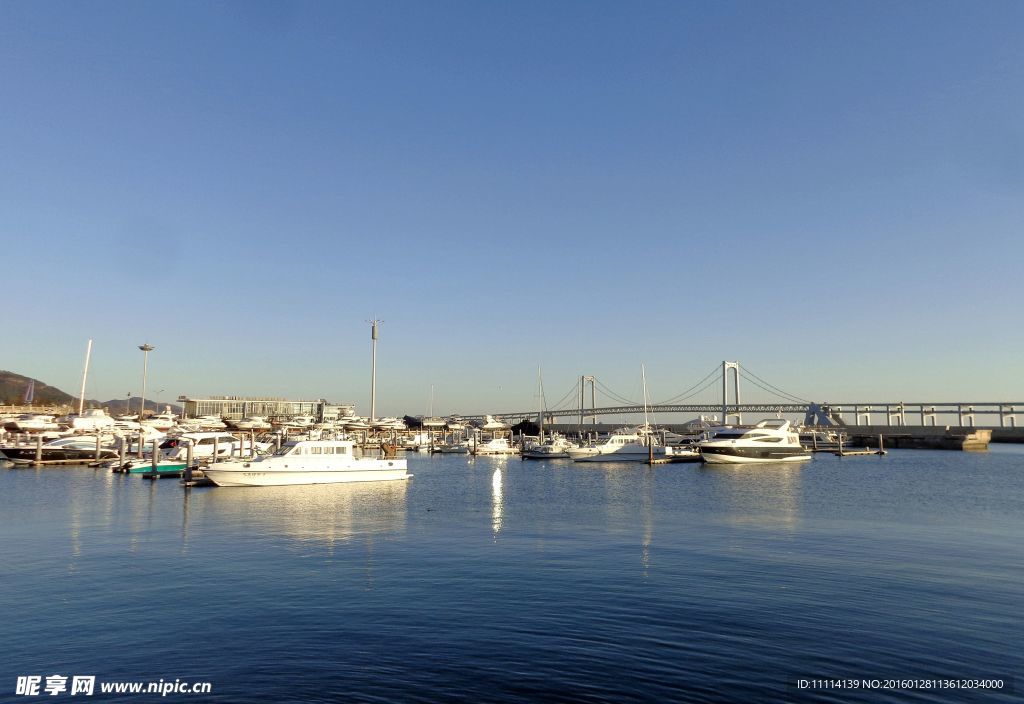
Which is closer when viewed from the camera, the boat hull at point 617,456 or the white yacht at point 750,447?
the white yacht at point 750,447

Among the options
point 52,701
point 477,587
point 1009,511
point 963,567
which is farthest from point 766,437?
point 52,701

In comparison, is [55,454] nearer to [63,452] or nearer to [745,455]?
[63,452]

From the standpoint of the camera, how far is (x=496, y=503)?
4131cm

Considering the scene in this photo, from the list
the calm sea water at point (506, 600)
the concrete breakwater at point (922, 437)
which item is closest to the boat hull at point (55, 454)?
the calm sea water at point (506, 600)

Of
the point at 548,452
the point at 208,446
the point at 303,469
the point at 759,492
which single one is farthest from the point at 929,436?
the point at 208,446

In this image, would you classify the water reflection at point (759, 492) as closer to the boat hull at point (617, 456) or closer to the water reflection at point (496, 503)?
the boat hull at point (617, 456)

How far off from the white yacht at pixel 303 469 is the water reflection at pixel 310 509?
2.03ft

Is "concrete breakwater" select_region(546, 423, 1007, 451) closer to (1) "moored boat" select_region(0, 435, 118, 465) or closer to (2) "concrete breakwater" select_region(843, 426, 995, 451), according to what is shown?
(2) "concrete breakwater" select_region(843, 426, 995, 451)

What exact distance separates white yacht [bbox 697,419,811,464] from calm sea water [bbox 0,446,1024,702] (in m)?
39.0

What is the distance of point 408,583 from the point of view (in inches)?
770

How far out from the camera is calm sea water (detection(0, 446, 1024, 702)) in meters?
12.4

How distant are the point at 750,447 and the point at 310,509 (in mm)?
58395

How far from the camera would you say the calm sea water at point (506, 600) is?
12.4m

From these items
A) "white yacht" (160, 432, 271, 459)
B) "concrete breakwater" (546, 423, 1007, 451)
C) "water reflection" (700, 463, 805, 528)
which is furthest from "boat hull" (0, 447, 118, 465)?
"concrete breakwater" (546, 423, 1007, 451)
